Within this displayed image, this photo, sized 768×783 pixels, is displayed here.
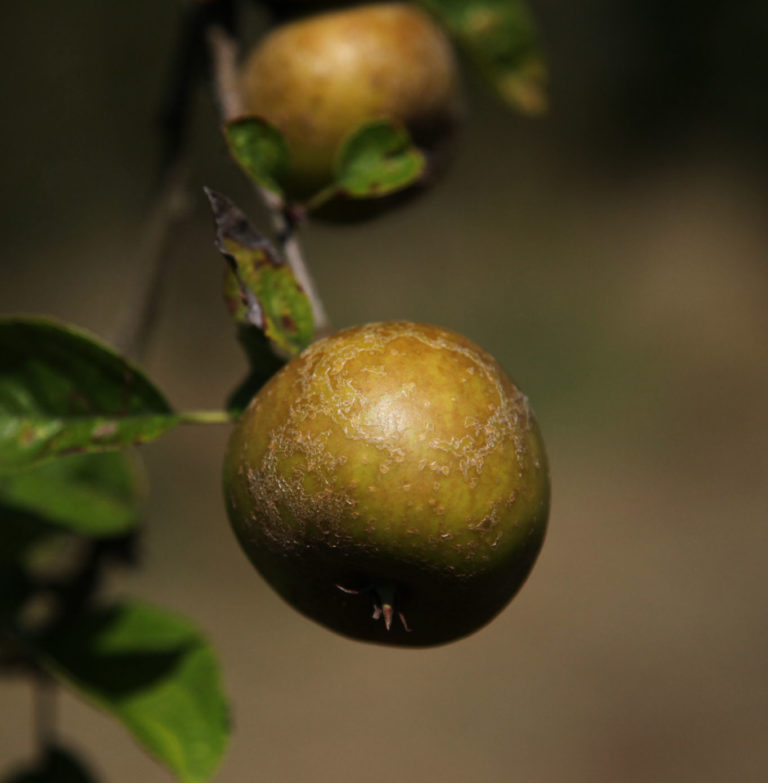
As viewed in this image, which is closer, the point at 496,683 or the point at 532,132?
the point at 496,683

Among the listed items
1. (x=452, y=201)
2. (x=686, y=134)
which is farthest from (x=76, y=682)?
(x=686, y=134)

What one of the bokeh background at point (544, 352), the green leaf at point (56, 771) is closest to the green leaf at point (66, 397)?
the green leaf at point (56, 771)

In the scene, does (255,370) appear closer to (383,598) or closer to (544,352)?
(383,598)

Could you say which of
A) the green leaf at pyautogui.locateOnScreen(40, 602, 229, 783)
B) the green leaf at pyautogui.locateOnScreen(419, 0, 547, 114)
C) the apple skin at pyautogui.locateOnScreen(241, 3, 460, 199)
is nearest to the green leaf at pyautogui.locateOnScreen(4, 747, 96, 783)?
the green leaf at pyautogui.locateOnScreen(40, 602, 229, 783)

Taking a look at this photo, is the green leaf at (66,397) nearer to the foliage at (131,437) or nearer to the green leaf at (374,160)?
the foliage at (131,437)

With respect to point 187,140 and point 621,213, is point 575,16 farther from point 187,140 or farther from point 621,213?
point 187,140

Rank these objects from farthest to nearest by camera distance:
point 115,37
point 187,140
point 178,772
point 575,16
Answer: point 575,16
point 115,37
point 187,140
point 178,772
